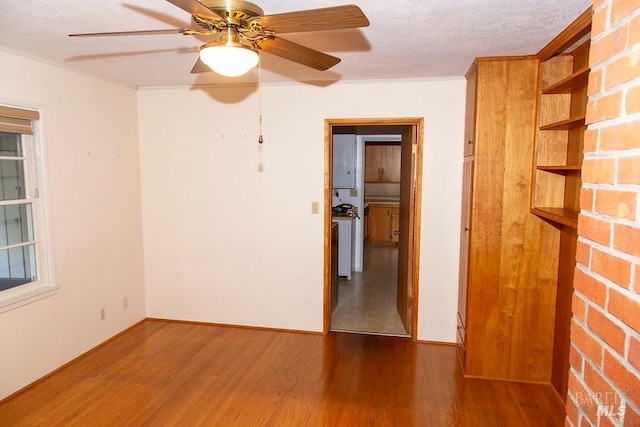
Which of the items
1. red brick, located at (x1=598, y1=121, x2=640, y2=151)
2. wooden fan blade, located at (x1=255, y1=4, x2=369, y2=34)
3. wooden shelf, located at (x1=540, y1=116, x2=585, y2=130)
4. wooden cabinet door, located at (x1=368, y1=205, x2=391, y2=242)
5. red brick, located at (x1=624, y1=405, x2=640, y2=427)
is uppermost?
wooden fan blade, located at (x1=255, y1=4, x2=369, y2=34)

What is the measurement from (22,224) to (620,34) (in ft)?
11.6

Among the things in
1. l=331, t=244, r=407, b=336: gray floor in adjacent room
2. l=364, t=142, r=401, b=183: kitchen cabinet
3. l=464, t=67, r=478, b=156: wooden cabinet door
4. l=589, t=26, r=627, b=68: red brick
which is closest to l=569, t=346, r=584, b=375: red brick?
l=589, t=26, r=627, b=68: red brick

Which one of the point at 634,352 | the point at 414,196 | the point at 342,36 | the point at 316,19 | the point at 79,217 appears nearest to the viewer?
the point at 634,352

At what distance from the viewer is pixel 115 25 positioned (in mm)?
2266

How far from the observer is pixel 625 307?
37.1 inches

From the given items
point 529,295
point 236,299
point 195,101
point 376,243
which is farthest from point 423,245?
point 376,243

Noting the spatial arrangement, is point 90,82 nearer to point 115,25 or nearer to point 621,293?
point 115,25

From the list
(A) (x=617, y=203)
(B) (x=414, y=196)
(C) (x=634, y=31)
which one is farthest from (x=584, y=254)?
(B) (x=414, y=196)

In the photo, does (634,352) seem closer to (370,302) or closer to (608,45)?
(608,45)

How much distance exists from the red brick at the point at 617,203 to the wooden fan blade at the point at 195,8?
1.38m

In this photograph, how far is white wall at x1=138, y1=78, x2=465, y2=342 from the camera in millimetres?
3576

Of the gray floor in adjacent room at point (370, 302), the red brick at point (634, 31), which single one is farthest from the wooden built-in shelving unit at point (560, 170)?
the red brick at point (634, 31)

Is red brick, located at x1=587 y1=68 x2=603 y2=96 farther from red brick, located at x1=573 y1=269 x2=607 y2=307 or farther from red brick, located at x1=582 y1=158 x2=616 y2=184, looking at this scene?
red brick, located at x1=573 y1=269 x2=607 y2=307

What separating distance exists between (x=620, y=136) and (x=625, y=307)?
0.40m
